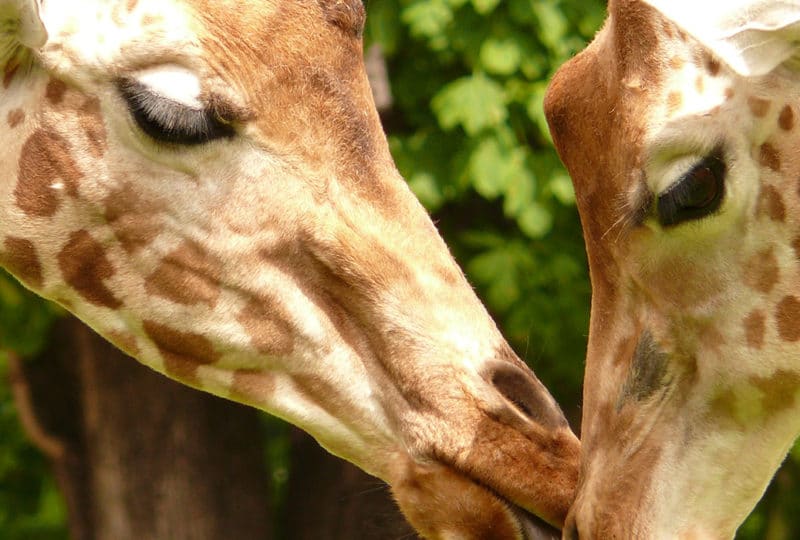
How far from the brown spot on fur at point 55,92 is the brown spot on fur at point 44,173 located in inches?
2.7

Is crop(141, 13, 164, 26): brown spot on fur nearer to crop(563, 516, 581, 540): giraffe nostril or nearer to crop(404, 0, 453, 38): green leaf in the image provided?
crop(563, 516, 581, 540): giraffe nostril

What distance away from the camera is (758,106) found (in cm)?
288

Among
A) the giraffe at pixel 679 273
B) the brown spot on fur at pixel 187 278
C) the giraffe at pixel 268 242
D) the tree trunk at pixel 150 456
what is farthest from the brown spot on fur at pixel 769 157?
the tree trunk at pixel 150 456

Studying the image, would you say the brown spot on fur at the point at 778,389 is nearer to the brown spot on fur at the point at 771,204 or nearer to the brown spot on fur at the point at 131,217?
the brown spot on fur at the point at 771,204

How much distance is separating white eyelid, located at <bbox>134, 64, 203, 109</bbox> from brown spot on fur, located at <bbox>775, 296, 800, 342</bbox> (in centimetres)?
130

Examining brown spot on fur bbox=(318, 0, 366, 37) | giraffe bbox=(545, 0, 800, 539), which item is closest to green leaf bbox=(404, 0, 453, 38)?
giraffe bbox=(545, 0, 800, 539)

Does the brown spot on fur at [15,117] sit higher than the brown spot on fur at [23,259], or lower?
A: higher

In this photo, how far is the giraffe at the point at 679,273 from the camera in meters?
2.90

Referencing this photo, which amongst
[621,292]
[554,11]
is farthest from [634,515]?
[554,11]

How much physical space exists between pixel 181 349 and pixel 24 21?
2.48 feet

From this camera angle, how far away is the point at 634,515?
311 cm

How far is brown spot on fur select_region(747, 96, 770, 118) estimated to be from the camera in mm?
2879

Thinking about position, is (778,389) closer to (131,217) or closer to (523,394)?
(523,394)

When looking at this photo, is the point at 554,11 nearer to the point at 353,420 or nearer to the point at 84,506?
the point at 353,420
